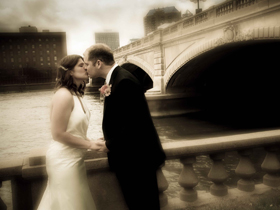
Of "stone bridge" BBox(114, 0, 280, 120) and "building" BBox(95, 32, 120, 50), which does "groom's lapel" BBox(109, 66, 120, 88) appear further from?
"building" BBox(95, 32, 120, 50)

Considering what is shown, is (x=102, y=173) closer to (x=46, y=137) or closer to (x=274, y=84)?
(x=46, y=137)

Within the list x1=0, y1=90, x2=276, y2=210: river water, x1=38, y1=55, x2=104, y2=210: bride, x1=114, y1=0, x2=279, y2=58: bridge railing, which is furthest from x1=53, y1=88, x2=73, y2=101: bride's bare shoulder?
x1=114, y1=0, x2=279, y2=58: bridge railing

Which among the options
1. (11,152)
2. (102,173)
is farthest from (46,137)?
(102,173)

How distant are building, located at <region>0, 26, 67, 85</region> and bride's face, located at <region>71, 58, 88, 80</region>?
79.2m

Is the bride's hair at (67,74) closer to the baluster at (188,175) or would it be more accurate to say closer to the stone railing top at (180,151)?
the stone railing top at (180,151)

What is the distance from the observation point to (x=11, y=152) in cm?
1017

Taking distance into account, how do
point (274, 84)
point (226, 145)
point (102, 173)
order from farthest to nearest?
point (274, 84) → point (226, 145) → point (102, 173)

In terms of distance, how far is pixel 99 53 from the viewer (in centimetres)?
185

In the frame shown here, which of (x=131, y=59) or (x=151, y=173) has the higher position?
(x=131, y=59)

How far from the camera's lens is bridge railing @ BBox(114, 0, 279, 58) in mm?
10020

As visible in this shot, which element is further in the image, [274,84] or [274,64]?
[274,84]

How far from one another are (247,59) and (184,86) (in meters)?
4.39

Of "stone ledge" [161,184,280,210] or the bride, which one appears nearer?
the bride

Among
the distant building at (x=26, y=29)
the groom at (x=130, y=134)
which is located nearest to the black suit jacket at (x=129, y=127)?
the groom at (x=130, y=134)
